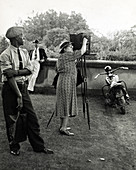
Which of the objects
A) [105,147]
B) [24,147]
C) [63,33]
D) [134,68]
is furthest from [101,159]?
[63,33]

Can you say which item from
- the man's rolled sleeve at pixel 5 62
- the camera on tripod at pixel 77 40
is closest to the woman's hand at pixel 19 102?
the man's rolled sleeve at pixel 5 62

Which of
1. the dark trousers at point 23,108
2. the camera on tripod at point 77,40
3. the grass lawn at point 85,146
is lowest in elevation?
the grass lawn at point 85,146

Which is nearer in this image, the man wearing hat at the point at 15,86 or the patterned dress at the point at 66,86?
the man wearing hat at the point at 15,86

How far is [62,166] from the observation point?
11.4 ft

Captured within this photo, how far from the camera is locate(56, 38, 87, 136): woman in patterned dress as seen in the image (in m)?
4.39

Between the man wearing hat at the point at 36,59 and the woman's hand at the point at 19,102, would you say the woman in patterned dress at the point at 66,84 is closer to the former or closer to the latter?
the woman's hand at the point at 19,102

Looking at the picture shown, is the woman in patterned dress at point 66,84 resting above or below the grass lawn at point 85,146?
above

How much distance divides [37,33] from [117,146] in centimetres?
533

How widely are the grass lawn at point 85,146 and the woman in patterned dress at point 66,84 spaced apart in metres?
0.32

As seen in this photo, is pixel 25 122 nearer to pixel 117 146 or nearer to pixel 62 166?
pixel 62 166

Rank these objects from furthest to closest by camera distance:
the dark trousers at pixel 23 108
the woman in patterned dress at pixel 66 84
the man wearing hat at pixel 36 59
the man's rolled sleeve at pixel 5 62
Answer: the man wearing hat at pixel 36 59, the woman in patterned dress at pixel 66 84, the dark trousers at pixel 23 108, the man's rolled sleeve at pixel 5 62

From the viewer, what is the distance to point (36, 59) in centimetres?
707

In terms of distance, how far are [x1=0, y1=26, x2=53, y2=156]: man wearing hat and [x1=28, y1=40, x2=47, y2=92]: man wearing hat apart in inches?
136

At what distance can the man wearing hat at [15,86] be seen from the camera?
335 cm
